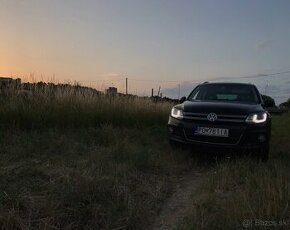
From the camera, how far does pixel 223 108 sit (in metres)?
8.93

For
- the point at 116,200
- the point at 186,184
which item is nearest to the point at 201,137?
the point at 186,184

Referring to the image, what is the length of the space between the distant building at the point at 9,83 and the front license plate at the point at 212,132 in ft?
16.3

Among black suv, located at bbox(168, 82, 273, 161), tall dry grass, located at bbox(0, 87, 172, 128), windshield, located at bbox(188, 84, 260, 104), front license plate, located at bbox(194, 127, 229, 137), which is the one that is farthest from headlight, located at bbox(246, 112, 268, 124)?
tall dry grass, located at bbox(0, 87, 172, 128)

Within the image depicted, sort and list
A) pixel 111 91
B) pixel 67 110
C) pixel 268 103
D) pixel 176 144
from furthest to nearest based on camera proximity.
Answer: pixel 111 91 → pixel 67 110 → pixel 268 103 → pixel 176 144

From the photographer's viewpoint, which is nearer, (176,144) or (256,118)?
(256,118)

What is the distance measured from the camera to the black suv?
8680mm

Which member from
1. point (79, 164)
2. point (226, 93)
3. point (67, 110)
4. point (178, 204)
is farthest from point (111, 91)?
point (178, 204)

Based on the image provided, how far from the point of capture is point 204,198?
6.24 m

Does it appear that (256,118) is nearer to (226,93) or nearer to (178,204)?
(226,93)

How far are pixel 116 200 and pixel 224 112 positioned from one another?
359 cm

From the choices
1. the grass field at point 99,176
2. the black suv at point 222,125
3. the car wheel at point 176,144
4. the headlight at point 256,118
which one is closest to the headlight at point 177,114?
the black suv at point 222,125

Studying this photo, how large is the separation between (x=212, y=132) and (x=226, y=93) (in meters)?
1.95

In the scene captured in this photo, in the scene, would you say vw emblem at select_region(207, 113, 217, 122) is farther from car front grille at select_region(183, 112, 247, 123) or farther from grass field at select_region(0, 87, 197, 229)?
grass field at select_region(0, 87, 197, 229)

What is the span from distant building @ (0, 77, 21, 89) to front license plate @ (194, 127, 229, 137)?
4972mm
